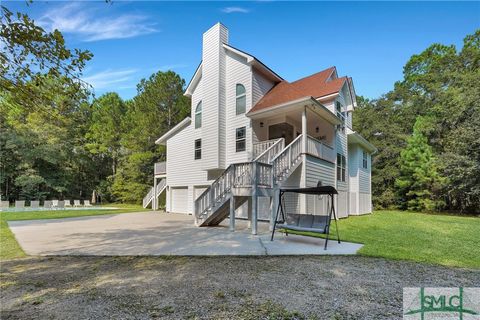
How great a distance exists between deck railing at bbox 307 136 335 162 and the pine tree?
1459cm

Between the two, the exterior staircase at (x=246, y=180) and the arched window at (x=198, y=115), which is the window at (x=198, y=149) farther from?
the exterior staircase at (x=246, y=180)

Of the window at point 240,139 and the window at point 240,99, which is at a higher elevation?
the window at point 240,99

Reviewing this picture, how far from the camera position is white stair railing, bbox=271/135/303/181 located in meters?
9.99

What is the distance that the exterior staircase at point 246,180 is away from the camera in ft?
30.7

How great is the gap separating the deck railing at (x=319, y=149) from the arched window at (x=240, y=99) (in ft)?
13.3

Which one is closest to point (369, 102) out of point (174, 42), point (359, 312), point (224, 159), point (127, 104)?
point (224, 159)

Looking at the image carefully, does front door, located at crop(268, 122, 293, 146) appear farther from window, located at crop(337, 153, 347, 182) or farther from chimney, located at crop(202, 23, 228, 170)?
window, located at crop(337, 153, 347, 182)

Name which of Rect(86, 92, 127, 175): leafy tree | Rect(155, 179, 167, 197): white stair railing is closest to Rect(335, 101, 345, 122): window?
Rect(155, 179, 167, 197): white stair railing

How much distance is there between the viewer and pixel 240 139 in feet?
45.1

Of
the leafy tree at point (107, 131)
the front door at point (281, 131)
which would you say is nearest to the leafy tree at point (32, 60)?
the front door at point (281, 131)

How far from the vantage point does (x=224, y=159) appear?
14.1 meters

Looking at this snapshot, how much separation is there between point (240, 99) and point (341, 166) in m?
7.53

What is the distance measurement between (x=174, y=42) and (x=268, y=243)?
837cm

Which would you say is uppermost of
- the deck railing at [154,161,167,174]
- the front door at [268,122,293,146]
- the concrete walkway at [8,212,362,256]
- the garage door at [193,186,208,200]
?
the front door at [268,122,293,146]
